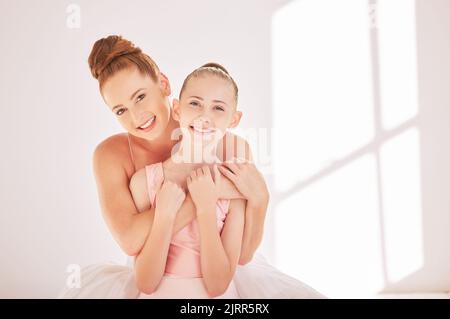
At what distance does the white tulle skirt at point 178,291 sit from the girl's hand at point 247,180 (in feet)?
0.92

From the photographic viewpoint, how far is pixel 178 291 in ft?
6.64

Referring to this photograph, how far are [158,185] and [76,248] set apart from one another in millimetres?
723

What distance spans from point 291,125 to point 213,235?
863 millimetres

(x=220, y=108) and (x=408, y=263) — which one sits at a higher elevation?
(x=220, y=108)

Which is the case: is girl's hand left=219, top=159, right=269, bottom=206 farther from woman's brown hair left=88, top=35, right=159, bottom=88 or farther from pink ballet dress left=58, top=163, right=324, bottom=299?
woman's brown hair left=88, top=35, right=159, bottom=88

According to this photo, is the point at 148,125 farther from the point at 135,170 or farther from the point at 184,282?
the point at 184,282

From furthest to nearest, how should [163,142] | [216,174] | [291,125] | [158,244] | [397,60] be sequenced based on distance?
[397,60] → [291,125] → [163,142] → [216,174] → [158,244]

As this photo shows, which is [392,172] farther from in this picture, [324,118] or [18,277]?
[18,277]

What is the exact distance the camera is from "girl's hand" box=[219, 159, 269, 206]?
2088mm

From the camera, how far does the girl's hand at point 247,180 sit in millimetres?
2088

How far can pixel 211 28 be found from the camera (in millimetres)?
2561

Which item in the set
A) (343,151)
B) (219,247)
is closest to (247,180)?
(219,247)
